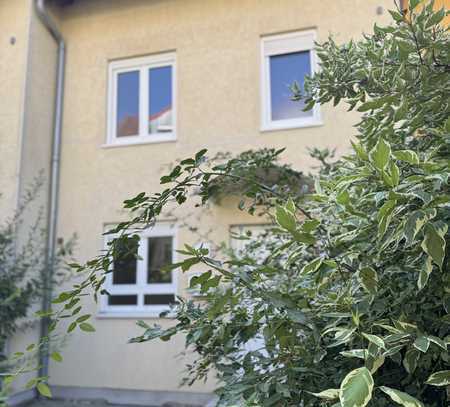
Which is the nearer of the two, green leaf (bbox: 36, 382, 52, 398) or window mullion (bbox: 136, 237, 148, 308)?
green leaf (bbox: 36, 382, 52, 398)

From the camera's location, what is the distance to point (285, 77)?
25.4ft

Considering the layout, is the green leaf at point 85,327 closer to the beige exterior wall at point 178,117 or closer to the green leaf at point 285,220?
the green leaf at point 285,220

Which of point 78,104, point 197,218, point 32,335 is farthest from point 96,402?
point 78,104

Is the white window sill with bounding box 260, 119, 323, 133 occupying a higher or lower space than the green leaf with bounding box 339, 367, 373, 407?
higher

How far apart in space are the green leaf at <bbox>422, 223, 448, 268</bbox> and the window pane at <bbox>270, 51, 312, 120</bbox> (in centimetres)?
651

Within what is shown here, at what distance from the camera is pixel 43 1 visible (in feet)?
26.7

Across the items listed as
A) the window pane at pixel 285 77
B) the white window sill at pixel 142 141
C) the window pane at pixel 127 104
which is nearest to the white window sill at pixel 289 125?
the window pane at pixel 285 77

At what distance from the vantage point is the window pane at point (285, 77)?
7.61m

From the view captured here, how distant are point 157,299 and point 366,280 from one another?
6.58m

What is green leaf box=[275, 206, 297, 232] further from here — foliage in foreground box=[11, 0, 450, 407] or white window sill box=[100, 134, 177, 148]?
white window sill box=[100, 134, 177, 148]

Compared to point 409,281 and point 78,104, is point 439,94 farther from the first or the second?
point 78,104

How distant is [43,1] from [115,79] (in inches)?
70.6

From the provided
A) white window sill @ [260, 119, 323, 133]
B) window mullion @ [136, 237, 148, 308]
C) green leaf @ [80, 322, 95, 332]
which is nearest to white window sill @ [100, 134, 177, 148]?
white window sill @ [260, 119, 323, 133]

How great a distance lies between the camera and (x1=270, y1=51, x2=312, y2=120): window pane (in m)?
7.61
